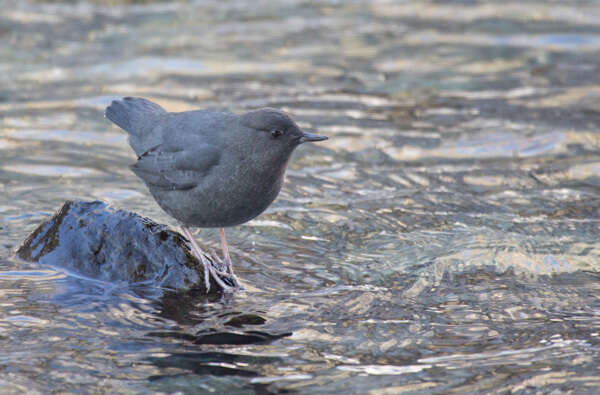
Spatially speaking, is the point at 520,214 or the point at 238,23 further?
the point at 238,23

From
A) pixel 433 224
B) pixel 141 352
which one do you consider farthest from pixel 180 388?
pixel 433 224

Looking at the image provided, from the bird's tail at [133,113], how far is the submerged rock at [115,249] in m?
0.55

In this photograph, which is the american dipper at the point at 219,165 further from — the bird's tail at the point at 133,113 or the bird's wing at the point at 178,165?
the bird's tail at the point at 133,113

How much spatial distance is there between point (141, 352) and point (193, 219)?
94 cm

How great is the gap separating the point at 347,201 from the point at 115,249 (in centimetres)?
194

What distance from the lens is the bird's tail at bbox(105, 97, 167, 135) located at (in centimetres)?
504

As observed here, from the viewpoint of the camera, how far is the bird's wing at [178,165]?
4.46 metres

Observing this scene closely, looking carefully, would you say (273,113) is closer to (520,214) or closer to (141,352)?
(141,352)

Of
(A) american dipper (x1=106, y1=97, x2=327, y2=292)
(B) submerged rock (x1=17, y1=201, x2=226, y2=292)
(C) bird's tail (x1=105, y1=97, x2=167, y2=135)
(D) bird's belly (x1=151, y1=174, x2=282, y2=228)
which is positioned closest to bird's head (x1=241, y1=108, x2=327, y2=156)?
(A) american dipper (x1=106, y1=97, x2=327, y2=292)

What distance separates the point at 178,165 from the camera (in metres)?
4.55

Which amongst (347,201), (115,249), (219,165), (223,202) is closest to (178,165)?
(219,165)

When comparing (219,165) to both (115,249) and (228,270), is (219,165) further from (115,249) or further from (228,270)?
(115,249)

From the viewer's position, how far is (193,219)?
177 inches

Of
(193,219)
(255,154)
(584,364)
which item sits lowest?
(584,364)
